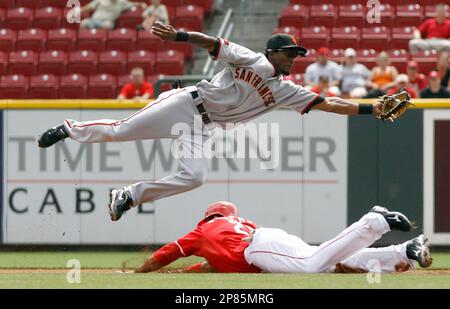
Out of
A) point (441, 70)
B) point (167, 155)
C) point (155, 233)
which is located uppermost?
point (441, 70)

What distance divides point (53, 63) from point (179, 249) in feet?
25.3

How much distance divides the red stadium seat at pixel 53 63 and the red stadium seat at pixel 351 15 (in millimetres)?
3937

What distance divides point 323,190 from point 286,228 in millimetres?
583

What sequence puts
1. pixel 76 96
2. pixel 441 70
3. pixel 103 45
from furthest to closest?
pixel 103 45 < pixel 76 96 < pixel 441 70

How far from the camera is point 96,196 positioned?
41.3ft

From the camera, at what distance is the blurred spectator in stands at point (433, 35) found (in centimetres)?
1477

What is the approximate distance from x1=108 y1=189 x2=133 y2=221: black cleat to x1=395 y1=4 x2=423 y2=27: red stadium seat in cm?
792

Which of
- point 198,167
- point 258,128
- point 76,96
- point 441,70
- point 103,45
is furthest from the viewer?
point 103,45

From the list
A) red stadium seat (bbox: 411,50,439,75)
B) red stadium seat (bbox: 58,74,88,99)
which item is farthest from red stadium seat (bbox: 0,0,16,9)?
red stadium seat (bbox: 411,50,439,75)

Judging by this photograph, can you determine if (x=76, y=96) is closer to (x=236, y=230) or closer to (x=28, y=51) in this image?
(x=28, y=51)

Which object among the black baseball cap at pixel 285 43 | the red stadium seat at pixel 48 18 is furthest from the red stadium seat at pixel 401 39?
the black baseball cap at pixel 285 43

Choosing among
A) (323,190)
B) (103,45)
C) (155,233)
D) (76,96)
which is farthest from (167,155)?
(103,45)

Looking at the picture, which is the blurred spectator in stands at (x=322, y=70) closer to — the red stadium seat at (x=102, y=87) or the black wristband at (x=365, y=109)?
the red stadium seat at (x=102, y=87)

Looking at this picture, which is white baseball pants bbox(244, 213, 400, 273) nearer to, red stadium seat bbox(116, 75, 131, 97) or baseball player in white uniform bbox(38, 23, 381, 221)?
baseball player in white uniform bbox(38, 23, 381, 221)
